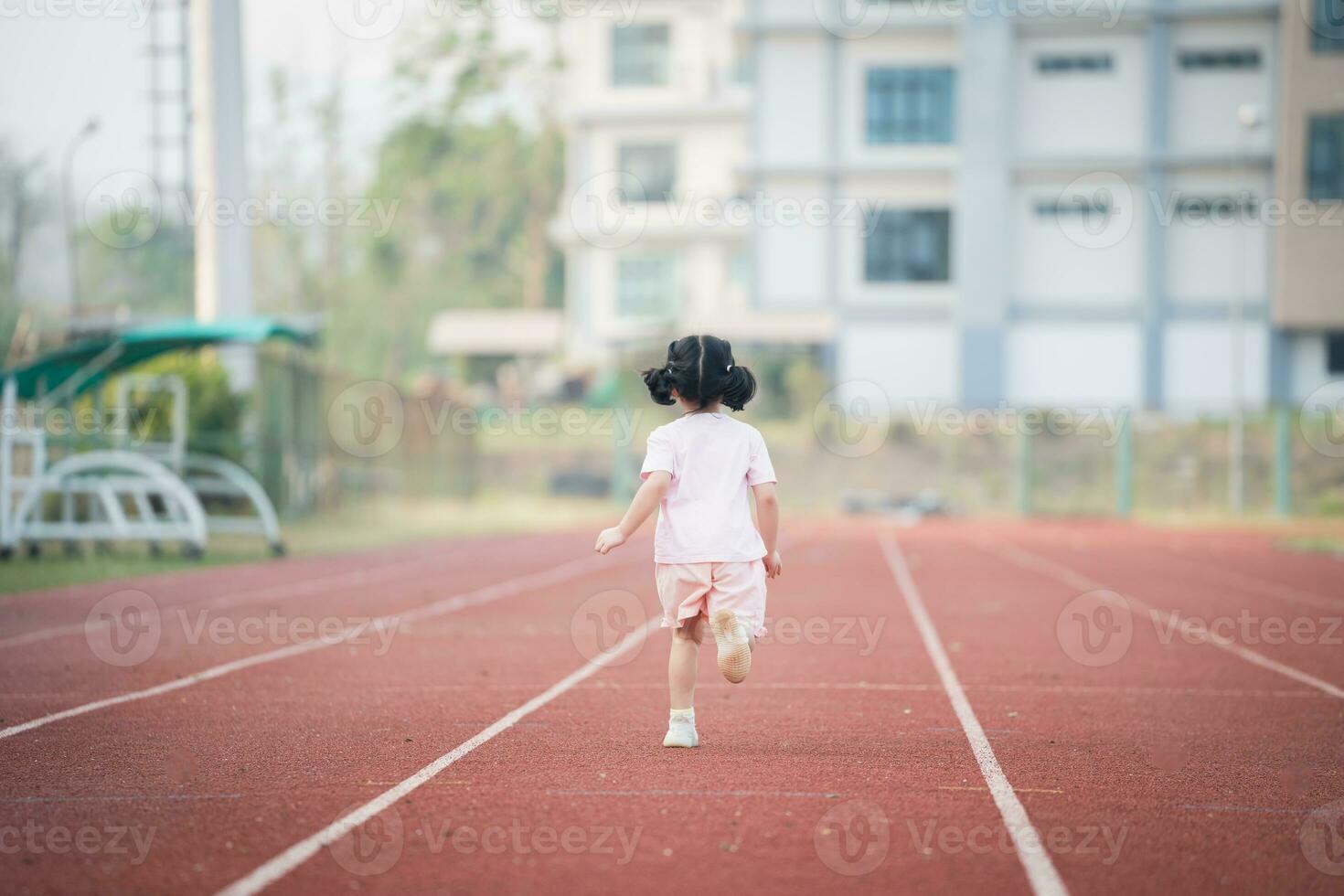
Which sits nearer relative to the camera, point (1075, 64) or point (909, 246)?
point (1075, 64)

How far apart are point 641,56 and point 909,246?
1331 cm

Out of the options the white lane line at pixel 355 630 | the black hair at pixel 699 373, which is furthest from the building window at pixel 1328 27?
the black hair at pixel 699 373

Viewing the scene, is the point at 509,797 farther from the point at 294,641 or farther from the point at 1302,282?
the point at 1302,282

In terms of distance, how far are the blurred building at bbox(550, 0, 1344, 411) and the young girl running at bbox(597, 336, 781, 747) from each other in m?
32.9

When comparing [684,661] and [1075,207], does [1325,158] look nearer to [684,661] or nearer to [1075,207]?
[1075,207]

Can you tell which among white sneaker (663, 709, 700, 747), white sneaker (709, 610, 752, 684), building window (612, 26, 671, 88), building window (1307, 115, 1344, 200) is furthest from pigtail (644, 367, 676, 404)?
building window (612, 26, 671, 88)

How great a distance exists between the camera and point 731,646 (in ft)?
20.8

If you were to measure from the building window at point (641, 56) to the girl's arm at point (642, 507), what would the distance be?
43734 millimetres

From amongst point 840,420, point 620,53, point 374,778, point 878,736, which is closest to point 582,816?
point 374,778

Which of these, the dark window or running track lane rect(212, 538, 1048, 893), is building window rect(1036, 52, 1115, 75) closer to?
the dark window

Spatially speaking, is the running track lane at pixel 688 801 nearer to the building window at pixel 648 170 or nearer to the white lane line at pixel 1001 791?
the white lane line at pixel 1001 791

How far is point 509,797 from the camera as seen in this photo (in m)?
5.76

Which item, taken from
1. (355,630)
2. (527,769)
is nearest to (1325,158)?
(355,630)

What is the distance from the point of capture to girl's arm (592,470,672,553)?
6.43 metres
